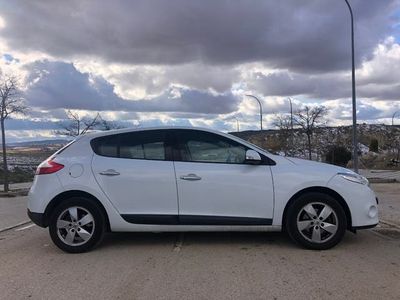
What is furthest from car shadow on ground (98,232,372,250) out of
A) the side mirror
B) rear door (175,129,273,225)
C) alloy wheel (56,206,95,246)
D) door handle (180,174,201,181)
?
the side mirror

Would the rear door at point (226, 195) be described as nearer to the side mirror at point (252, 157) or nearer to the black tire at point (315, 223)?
the side mirror at point (252, 157)

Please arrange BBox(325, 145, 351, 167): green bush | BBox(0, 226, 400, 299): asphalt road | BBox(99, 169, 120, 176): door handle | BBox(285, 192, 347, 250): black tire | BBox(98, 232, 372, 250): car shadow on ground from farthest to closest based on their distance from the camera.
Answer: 1. BBox(325, 145, 351, 167): green bush
2. BBox(98, 232, 372, 250): car shadow on ground
3. BBox(99, 169, 120, 176): door handle
4. BBox(285, 192, 347, 250): black tire
5. BBox(0, 226, 400, 299): asphalt road

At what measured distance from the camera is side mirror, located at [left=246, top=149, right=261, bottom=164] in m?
6.54

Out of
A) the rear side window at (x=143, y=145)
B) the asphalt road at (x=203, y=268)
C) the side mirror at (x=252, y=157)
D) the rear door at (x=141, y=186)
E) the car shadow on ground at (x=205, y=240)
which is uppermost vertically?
the rear side window at (x=143, y=145)

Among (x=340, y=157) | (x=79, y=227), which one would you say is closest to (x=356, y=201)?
(x=79, y=227)

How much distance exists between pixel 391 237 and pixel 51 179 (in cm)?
483

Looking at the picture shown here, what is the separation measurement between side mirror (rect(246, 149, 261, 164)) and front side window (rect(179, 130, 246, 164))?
0.38ft

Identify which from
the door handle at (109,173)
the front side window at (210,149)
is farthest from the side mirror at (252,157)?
the door handle at (109,173)

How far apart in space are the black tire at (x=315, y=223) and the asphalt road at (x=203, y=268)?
132 mm

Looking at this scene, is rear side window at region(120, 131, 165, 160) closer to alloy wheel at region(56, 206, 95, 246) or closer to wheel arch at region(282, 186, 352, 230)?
alloy wheel at region(56, 206, 95, 246)

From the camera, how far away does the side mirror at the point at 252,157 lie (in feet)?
21.5

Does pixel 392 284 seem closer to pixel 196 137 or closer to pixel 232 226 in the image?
pixel 232 226

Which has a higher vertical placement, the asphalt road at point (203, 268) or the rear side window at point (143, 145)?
the rear side window at point (143, 145)

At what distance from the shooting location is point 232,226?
6.59 metres
